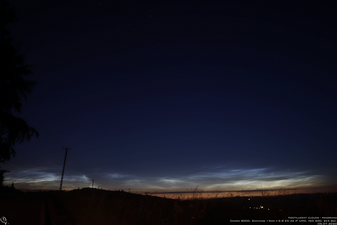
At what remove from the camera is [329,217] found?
505cm

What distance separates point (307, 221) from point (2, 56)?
61.7ft

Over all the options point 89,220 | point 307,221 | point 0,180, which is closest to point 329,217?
point 307,221

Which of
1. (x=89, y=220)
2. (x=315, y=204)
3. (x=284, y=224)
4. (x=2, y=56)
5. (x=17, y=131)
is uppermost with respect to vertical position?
(x=2, y=56)

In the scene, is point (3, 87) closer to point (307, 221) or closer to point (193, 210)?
point (193, 210)

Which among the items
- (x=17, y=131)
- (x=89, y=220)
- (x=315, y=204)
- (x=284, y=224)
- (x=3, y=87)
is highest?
(x=3, y=87)

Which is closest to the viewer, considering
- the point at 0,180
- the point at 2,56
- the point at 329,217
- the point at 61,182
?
the point at 329,217

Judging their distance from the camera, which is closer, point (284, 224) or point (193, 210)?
point (284, 224)

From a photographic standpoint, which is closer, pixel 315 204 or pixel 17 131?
pixel 315 204

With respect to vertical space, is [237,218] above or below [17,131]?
below

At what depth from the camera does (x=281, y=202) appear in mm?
7496

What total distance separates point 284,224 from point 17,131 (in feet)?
56.0

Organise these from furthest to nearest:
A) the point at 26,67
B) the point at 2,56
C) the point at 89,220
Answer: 1. the point at 26,67
2. the point at 2,56
3. the point at 89,220

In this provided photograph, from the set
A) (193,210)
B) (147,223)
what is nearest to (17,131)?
(147,223)

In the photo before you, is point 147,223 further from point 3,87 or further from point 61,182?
point 61,182
